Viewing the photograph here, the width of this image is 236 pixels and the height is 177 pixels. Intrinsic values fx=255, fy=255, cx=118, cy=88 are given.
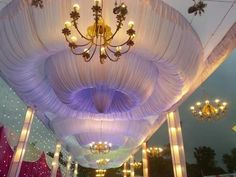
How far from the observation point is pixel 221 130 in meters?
42.2

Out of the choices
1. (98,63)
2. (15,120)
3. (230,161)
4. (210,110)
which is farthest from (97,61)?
(230,161)

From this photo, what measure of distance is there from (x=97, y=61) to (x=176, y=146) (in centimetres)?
483

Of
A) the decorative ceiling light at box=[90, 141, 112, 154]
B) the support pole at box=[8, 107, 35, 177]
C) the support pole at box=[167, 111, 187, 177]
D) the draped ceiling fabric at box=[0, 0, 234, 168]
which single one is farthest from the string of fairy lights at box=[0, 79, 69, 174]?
the support pole at box=[167, 111, 187, 177]

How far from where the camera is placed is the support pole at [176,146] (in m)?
8.77

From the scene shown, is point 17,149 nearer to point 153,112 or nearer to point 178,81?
point 153,112

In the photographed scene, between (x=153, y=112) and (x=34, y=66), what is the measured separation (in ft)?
14.6

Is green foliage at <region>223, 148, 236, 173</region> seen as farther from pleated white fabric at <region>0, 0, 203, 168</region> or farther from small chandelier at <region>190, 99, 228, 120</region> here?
pleated white fabric at <region>0, 0, 203, 168</region>

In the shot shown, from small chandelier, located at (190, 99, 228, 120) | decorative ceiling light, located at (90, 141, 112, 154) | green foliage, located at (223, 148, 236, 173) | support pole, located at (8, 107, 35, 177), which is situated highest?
green foliage, located at (223, 148, 236, 173)

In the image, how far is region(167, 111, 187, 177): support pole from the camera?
28.8ft

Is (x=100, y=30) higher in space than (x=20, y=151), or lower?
higher

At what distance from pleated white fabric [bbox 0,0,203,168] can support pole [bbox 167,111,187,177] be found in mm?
1165

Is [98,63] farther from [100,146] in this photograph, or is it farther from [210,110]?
[100,146]

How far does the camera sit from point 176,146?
9359 millimetres

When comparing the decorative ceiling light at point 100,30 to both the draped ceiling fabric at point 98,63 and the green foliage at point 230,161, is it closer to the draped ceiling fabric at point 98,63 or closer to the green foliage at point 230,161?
the draped ceiling fabric at point 98,63
